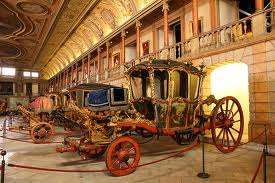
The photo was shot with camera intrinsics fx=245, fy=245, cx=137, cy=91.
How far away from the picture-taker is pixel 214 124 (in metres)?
6.52

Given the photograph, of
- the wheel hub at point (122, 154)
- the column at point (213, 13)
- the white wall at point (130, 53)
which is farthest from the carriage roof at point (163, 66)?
the white wall at point (130, 53)

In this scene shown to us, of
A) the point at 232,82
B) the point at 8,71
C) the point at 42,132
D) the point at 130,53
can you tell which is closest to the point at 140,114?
the point at 42,132

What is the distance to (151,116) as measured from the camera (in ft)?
22.2

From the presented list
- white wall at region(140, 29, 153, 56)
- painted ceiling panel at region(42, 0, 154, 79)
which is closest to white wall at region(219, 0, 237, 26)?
painted ceiling panel at region(42, 0, 154, 79)

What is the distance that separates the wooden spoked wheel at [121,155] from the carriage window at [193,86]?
7.37 ft

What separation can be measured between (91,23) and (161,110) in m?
18.8

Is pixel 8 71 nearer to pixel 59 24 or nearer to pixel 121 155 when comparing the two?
pixel 59 24

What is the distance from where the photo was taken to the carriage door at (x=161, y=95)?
20.5ft

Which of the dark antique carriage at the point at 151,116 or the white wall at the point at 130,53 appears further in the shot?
the white wall at the point at 130,53

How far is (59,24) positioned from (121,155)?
68.4ft

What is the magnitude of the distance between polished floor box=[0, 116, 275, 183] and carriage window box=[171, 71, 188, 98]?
1805 millimetres

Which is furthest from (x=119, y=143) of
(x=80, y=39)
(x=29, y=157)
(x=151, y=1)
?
(x=80, y=39)

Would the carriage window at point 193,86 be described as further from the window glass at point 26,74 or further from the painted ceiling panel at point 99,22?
the window glass at point 26,74

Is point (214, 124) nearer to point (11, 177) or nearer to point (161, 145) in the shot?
point (161, 145)
